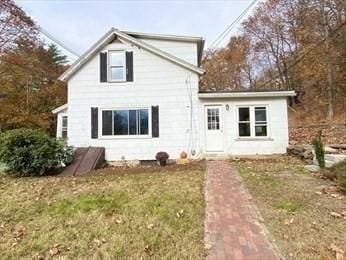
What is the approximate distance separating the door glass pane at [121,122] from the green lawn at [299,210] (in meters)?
6.00

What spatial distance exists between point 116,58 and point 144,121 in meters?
3.13

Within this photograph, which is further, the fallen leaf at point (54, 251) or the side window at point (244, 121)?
the side window at point (244, 121)

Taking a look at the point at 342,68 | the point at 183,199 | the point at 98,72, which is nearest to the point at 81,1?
the point at 98,72

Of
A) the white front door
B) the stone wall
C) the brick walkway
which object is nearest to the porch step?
the white front door

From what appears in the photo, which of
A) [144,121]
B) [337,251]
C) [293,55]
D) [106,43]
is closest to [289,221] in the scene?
[337,251]

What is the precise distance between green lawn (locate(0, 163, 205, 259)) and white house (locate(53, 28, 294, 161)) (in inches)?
187

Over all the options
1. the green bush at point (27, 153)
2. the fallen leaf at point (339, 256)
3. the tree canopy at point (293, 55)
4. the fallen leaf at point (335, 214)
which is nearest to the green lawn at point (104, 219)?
the fallen leaf at point (339, 256)

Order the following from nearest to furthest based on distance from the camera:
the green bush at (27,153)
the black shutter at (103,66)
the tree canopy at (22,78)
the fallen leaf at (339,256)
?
1. the fallen leaf at (339,256)
2. the green bush at (27,153)
3. the black shutter at (103,66)
4. the tree canopy at (22,78)

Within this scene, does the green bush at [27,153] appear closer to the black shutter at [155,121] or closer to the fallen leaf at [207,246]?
the black shutter at [155,121]

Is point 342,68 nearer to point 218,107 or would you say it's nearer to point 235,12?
point 235,12

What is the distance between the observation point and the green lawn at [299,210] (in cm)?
420

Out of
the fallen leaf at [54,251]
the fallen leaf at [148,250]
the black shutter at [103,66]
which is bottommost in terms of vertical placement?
the fallen leaf at [54,251]

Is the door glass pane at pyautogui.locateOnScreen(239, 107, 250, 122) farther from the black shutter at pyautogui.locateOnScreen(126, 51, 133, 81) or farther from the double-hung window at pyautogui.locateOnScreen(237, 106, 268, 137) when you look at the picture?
the black shutter at pyautogui.locateOnScreen(126, 51, 133, 81)

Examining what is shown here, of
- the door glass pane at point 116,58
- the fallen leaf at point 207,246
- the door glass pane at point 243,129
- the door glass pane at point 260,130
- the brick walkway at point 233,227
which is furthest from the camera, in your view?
the door glass pane at point 116,58
